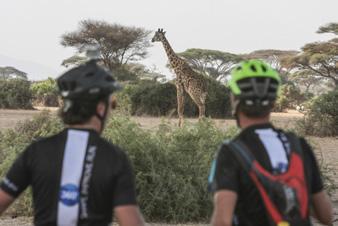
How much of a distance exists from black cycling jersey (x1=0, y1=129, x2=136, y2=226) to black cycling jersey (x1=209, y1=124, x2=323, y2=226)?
368mm

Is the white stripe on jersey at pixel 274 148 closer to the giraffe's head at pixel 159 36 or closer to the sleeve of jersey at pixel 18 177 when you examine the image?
the sleeve of jersey at pixel 18 177

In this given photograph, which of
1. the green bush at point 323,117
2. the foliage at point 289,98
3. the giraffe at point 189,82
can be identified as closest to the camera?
the giraffe at point 189,82

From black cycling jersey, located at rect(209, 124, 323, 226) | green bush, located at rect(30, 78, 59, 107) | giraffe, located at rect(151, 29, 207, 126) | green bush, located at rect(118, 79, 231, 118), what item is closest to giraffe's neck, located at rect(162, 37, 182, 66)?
giraffe, located at rect(151, 29, 207, 126)

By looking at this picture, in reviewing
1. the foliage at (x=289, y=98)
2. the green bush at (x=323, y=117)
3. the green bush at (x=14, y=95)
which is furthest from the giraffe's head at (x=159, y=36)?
the foliage at (x=289, y=98)

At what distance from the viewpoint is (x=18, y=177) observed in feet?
8.87

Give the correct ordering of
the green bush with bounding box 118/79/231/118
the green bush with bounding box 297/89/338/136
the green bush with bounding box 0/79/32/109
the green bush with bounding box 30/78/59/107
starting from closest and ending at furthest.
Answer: the green bush with bounding box 297/89/338/136, the green bush with bounding box 118/79/231/118, the green bush with bounding box 0/79/32/109, the green bush with bounding box 30/78/59/107

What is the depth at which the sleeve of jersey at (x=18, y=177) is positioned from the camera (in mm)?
2688

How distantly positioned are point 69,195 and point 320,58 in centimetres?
4315

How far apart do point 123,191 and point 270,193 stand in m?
0.58

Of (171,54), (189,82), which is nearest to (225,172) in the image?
(189,82)

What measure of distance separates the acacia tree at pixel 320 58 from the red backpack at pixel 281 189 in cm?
3891

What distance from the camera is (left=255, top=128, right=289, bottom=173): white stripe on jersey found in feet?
8.77

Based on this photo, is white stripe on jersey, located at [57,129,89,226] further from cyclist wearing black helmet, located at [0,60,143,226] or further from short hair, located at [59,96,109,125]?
short hair, located at [59,96,109,125]

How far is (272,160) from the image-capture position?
8.77 feet
